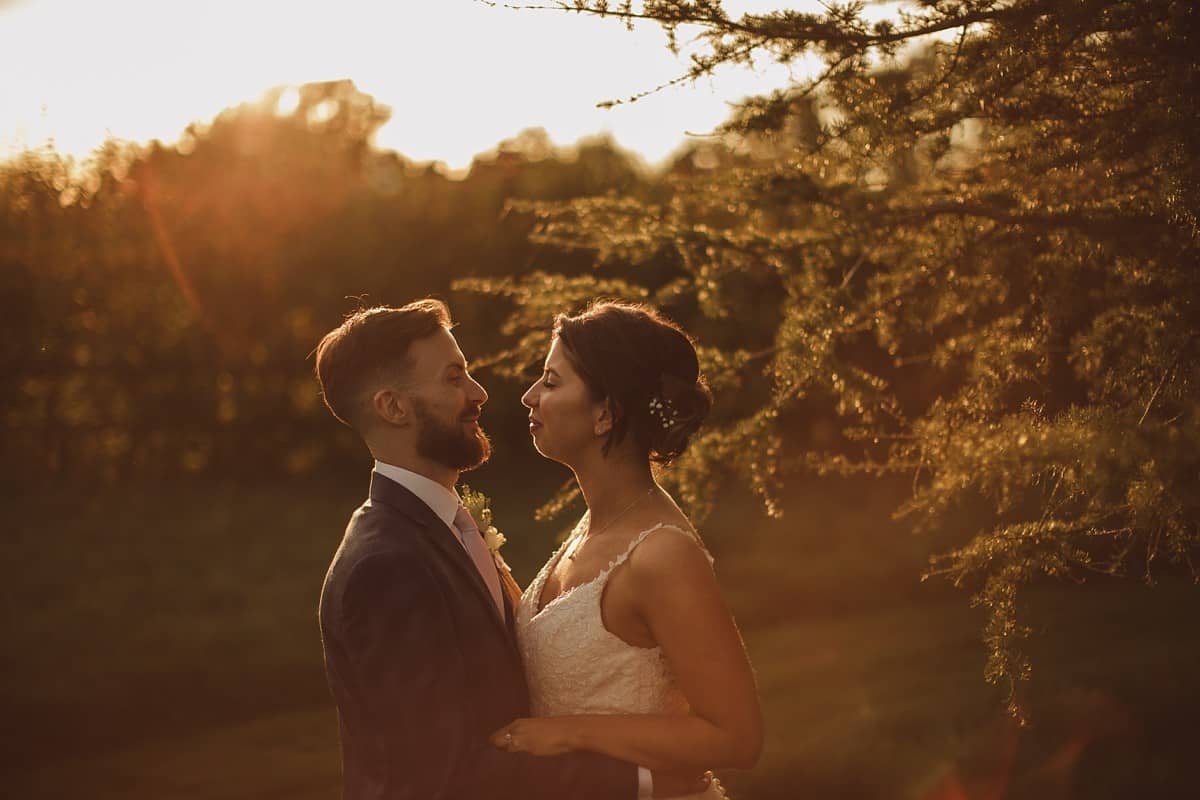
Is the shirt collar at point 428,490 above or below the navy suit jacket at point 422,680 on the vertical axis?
above

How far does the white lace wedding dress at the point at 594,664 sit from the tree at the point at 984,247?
1402 millimetres

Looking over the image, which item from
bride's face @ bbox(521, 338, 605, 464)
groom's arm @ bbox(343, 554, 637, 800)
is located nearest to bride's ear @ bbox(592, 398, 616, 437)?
bride's face @ bbox(521, 338, 605, 464)

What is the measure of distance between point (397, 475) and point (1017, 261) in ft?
11.4

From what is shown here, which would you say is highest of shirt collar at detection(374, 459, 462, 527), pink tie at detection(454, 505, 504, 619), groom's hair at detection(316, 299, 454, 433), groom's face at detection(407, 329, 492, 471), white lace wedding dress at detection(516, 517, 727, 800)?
groom's hair at detection(316, 299, 454, 433)

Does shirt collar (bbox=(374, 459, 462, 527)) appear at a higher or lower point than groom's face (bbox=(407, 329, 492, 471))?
lower

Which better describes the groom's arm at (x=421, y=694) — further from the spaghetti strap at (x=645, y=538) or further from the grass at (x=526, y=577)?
the grass at (x=526, y=577)

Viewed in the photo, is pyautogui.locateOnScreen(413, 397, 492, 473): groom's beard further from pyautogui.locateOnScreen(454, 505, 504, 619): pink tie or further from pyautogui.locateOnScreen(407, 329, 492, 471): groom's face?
pyautogui.locateOnScreen(454, 505, 504, 619): pink tie

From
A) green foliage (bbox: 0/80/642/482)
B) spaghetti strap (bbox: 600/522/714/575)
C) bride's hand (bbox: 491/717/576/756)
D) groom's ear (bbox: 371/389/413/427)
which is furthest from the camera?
green foliage (bbox: 0/80/642/482)

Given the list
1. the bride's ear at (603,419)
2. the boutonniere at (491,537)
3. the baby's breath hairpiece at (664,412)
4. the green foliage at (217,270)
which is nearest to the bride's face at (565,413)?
the bride's ear at (603,419)

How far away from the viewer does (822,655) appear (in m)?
13.2

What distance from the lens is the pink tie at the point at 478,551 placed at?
3.70 meters

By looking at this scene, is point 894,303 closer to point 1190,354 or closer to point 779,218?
point 779,218

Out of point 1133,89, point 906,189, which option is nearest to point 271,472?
point 906,189

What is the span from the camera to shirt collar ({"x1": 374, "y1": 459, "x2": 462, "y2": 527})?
354cm
